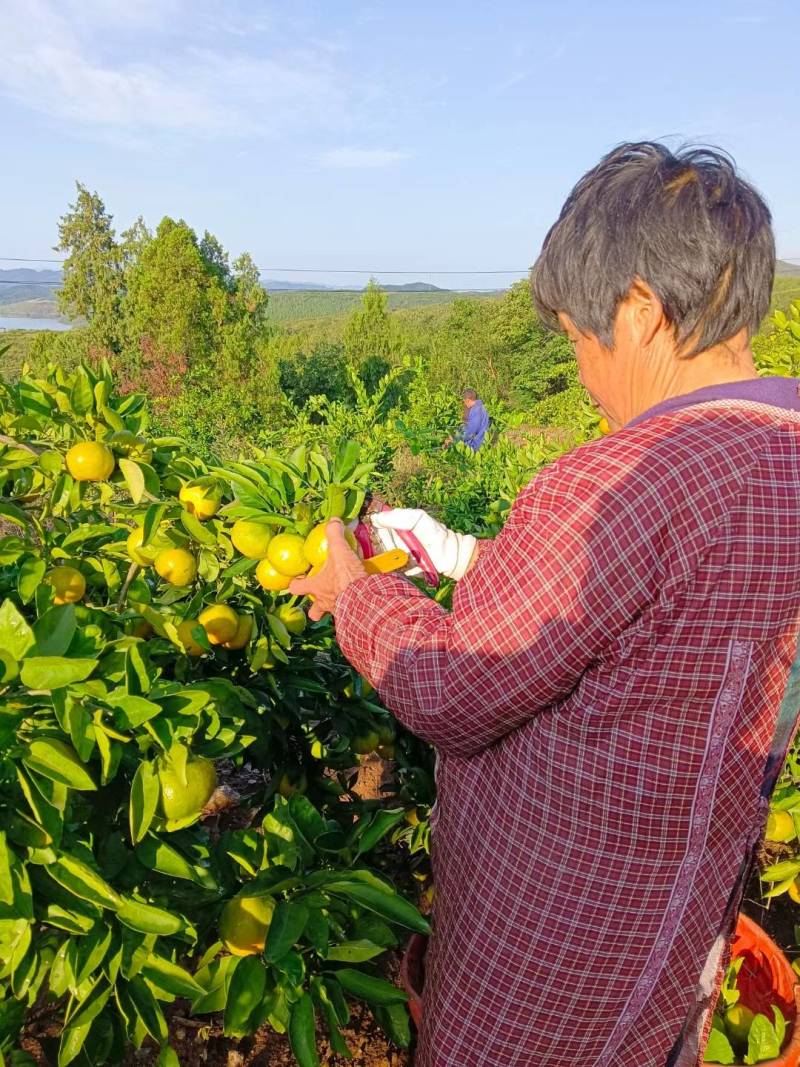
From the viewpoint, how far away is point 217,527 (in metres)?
1.25

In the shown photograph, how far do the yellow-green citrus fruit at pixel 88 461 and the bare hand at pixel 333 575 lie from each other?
1.44ft

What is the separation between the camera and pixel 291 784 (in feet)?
4.95

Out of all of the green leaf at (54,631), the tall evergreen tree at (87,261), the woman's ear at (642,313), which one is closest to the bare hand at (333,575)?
the green leaf at (54,631)

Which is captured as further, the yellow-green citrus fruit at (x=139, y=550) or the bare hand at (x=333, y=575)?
the yellow-green citrus fruit at (x=139, y=550)

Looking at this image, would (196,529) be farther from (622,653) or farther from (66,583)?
(622,653)

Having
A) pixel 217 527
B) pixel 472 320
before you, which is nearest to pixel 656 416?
pixel 217 527

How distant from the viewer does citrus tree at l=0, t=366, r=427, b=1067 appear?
75 cm

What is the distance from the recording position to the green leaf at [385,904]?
0.88 m

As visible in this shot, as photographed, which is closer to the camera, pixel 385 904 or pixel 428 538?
pixel 385 904

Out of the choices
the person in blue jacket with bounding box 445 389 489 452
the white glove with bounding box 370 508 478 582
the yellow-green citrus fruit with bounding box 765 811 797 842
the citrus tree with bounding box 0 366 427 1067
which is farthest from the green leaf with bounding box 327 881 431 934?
the person in blue jacket with bounding box 445 389 489 452

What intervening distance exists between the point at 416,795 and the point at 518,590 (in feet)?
3.60

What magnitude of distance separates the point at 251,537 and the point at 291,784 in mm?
619

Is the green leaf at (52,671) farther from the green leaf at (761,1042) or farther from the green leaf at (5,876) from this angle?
the green leaf at (761,1042)

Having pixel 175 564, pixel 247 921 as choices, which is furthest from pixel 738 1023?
pixel 175 564
